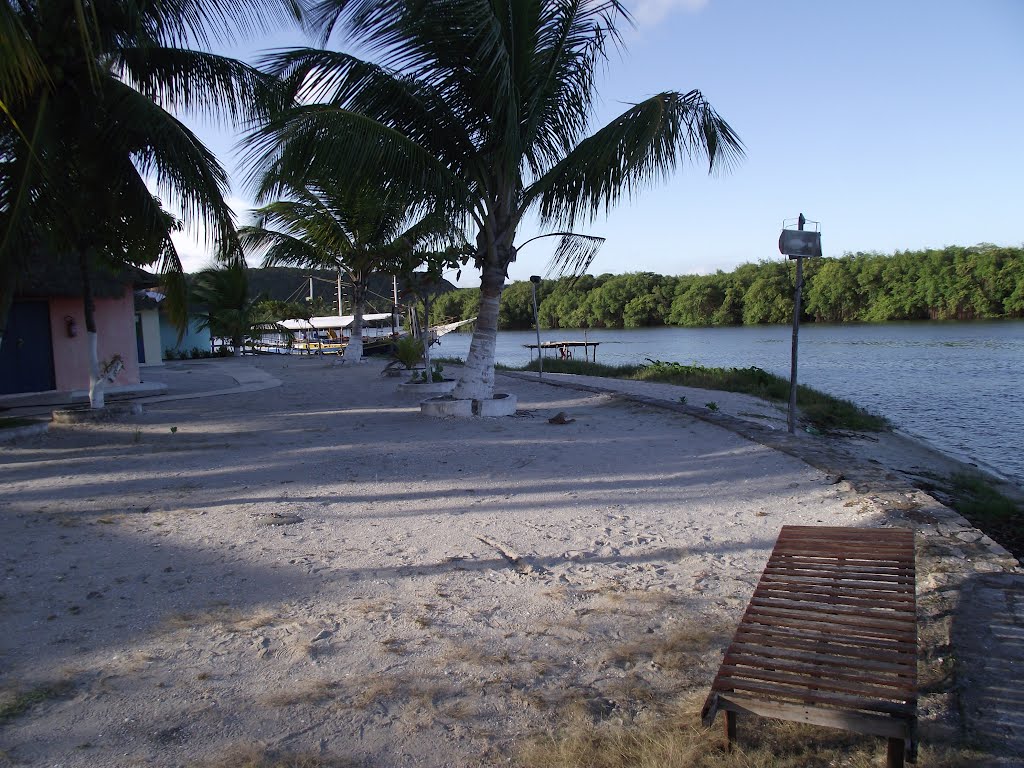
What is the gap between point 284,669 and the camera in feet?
10.5

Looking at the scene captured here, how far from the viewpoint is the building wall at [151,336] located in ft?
81.2

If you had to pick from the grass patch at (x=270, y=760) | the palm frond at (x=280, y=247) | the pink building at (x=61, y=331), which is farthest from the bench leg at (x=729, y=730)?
the palm frond at (x=280, y=247)

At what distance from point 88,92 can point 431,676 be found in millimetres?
9311

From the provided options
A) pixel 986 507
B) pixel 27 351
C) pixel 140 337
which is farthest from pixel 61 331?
pixel 986 507

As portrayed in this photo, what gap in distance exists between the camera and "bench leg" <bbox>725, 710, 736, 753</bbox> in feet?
8.34

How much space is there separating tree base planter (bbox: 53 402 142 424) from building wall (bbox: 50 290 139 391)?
13.3 ft

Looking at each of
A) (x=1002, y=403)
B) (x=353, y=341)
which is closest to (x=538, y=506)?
(x=1002, y=403)

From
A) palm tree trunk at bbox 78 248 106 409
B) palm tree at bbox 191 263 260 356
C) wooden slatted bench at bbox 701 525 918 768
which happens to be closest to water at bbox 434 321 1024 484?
wooden slatted bench at bbox 701 525 918 768

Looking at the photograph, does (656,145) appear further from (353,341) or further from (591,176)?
(353,341)

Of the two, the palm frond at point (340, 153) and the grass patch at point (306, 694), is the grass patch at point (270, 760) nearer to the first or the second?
the grass patch at point (306, 694)

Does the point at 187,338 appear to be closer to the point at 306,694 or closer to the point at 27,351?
the point at 27,351

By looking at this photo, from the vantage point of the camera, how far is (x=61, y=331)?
14.8 meters

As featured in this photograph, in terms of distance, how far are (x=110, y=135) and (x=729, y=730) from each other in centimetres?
992

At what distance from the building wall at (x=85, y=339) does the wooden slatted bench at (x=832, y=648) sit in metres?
14.5
